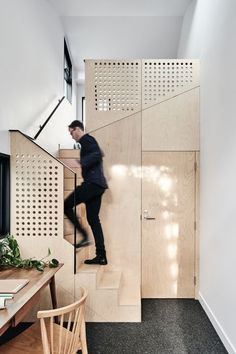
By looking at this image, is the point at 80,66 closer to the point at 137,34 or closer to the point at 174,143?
the point at 137,34

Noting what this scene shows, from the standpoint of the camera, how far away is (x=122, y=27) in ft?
20.6

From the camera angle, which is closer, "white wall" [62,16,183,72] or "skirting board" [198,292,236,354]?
"skirting board" [198,292,236,354]

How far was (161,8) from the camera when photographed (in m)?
5.52

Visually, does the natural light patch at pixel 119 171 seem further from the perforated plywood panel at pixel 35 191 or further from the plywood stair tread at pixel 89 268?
the plywood stair tread at pixel 89 268

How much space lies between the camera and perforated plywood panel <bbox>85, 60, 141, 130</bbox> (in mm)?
4262

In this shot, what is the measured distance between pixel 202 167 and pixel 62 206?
1.96m

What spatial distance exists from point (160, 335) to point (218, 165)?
1931 millimetres

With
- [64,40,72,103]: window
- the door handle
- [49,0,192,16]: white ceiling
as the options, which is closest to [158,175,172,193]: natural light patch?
the door handle

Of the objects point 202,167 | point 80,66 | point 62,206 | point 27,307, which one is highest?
point 80,66

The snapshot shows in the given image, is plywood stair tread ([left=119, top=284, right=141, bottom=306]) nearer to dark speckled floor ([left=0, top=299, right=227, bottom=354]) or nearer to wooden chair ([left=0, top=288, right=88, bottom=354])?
dark speckled floor ([left=0, top=299, right=227, bottom=354])

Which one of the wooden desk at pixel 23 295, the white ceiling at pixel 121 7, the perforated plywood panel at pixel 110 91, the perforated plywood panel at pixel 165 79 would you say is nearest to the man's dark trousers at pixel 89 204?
the wooden desk at pixel 23 295

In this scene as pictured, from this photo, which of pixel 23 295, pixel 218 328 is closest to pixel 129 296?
pixel 218 328

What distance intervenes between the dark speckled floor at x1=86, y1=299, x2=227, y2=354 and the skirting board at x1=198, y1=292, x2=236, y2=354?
0.16 feet

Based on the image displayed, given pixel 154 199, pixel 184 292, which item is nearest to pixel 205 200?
pixel 154 199
